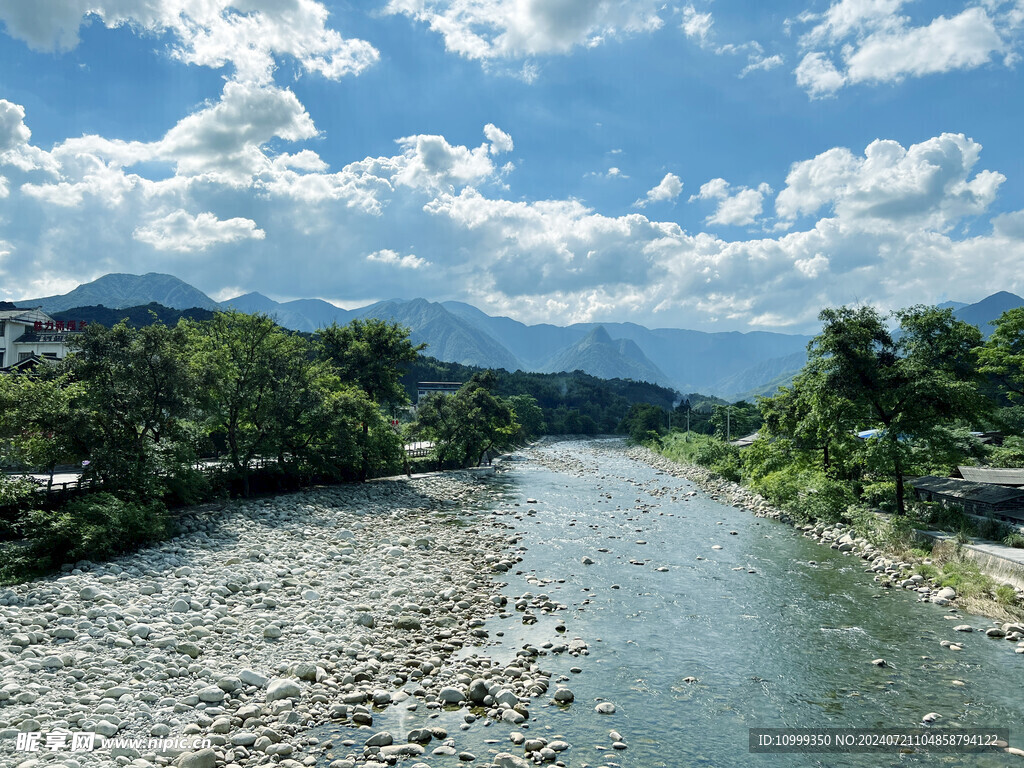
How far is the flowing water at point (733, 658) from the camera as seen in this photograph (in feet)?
33.2

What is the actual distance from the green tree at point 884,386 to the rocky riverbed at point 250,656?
1720 cm

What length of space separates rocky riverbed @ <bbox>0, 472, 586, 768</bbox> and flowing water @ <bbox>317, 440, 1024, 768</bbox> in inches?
24.2

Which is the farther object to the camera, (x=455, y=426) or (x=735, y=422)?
(x=735, y=422)

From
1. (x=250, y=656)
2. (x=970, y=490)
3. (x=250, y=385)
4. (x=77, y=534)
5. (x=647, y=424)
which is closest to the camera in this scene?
(x=250, y=656)

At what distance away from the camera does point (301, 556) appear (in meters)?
20.3

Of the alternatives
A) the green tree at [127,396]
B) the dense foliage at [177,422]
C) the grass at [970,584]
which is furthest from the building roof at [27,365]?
the grass at [970,584]

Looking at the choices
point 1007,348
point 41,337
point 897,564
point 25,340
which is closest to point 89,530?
point 897,564

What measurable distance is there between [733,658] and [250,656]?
11457mm

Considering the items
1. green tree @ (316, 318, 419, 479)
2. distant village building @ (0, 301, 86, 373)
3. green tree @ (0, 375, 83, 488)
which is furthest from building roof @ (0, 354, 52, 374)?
green tree @ (316, 318, 419, 479)

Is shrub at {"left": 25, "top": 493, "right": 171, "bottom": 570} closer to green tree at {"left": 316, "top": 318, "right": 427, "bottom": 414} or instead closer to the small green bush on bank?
the small green bush on bank

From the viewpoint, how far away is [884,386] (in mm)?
24562

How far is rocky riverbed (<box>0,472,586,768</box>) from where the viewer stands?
9.21 meters

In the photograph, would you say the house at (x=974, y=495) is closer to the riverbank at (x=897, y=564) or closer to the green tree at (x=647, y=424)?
the riverbank at (x=897, y=564)

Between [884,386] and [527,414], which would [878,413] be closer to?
[884,386]
